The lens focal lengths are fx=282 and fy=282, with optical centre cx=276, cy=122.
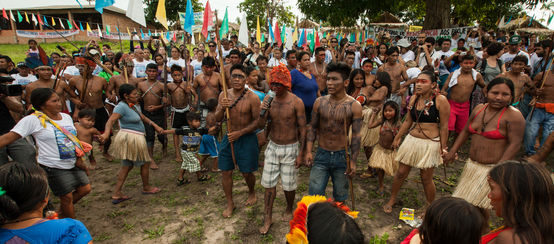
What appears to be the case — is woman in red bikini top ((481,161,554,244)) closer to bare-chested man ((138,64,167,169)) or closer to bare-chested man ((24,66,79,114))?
bare-chested man ((138,64,167,169))

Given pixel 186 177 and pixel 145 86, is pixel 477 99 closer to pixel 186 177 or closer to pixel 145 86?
pixel 186 177

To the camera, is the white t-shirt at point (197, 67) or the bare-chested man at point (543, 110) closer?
the bare-chested man at point (543, 110)

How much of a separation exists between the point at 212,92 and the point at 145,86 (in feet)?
4.54

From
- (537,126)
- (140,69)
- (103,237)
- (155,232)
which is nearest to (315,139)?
(155,232)

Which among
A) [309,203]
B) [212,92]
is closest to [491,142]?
[309,203]

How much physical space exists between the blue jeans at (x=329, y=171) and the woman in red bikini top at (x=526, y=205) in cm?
188

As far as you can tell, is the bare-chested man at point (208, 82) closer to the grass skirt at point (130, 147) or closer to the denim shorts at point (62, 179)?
the grass skirt at point (130, 147)

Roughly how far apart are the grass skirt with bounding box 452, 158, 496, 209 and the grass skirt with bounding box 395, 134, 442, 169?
418 mm

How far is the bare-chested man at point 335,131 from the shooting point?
3344 mm

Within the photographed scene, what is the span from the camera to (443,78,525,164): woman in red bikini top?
290cm

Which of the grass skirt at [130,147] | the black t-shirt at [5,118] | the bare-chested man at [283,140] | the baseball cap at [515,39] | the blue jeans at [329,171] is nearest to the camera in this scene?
the blue jeans at [329,171]

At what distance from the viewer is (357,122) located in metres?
3.36

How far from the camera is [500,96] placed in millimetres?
2939

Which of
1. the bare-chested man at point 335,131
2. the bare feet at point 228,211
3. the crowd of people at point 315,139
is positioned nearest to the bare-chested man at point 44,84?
the crowd of people at point 315,139
